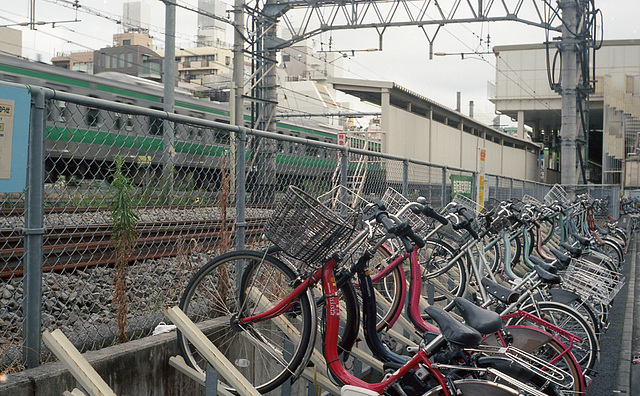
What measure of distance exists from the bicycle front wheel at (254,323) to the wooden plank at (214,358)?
219 mm

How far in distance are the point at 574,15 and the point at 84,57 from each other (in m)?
69.7

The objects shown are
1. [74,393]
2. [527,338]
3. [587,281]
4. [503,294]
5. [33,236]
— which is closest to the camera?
[74,393]

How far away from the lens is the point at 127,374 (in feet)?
11.3

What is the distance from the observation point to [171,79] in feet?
50.6

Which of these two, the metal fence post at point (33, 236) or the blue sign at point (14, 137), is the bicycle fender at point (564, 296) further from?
the blue sign at point (14, 137)

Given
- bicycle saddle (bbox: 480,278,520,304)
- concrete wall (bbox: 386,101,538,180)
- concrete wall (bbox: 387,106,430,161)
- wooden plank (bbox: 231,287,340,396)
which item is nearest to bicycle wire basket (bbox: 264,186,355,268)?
wooden plank (bbox: 231,287,340,396)

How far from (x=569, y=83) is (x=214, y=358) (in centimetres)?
1678

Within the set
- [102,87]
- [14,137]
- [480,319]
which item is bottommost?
[480,319]

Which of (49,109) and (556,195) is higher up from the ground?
(49,109)

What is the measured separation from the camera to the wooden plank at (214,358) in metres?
3.24

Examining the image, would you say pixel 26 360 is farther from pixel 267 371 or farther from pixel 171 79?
pixel 171 79

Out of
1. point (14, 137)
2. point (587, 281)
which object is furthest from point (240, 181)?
point (587, 281)

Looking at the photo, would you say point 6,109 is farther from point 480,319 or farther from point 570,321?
point 570,321

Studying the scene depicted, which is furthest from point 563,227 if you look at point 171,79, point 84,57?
point 84,57
